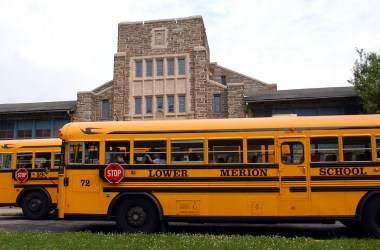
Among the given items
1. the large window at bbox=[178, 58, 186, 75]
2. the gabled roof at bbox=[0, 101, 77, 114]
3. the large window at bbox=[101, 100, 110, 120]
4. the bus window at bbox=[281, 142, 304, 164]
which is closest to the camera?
the bus window at bbox=[281, 142, 304, 164]

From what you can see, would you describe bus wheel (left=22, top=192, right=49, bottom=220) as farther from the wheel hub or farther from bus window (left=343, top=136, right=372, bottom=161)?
bus window (left=343, top=136, right=372, bottom=161)

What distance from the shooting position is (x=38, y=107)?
95.5 ft

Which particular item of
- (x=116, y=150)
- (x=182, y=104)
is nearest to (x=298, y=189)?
(x=116, y=150)

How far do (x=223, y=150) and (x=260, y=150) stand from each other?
3.12 feet

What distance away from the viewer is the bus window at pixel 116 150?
1040 centimetres

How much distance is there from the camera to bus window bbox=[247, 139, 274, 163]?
9.84 m

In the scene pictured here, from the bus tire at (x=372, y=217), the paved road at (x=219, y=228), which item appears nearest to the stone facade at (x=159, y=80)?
the paved road at (x=219, y=228)

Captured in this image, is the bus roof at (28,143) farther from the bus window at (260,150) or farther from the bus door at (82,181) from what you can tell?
the bus window at (260,150)

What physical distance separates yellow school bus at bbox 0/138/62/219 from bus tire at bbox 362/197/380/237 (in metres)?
10.7

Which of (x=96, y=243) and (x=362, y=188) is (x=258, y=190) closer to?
(x=362, y=188)

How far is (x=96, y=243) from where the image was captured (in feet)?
26.8

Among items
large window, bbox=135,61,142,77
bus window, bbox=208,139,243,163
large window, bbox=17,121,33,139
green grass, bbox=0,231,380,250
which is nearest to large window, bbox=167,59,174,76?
large window, bbox=135,61,142,77

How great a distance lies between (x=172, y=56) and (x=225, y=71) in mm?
7282

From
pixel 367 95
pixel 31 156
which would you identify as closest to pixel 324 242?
pixel 31 156
